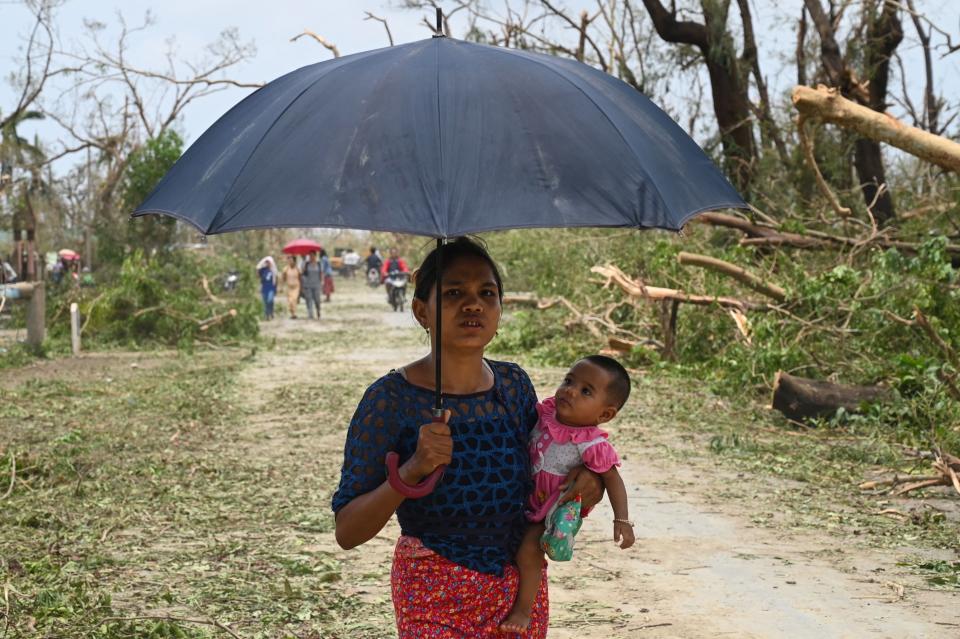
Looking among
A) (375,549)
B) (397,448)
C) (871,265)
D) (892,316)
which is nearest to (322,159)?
(397,448)

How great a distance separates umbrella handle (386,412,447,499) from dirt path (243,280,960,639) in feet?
8.03

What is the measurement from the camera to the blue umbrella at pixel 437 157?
7.93ft

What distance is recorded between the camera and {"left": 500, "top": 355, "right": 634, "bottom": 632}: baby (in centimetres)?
272

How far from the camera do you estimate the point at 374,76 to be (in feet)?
8.68

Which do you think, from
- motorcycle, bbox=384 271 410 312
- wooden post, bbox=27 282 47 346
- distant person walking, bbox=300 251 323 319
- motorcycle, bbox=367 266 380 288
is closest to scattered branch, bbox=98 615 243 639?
wooden post, bbox=27 282 47 346

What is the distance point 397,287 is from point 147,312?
33.5 ft

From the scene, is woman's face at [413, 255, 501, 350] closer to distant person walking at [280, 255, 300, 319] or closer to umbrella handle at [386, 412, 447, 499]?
umbrella handle at [386, 412, 447, 499]

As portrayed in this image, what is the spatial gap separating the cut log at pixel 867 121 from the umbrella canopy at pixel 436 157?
25.2 feet

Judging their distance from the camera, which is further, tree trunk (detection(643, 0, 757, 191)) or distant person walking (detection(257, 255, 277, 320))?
distant person walking (detection(257, 255, 277, 320))

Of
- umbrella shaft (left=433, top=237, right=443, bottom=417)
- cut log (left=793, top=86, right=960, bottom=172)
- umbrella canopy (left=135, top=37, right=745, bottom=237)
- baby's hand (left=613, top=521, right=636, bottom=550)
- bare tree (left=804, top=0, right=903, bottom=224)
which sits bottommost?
baby's hand (left=613, top=521, right=636, bottom=550)

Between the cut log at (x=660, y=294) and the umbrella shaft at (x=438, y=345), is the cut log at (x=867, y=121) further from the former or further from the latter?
the umbrella shaft at (x=438, y=345)

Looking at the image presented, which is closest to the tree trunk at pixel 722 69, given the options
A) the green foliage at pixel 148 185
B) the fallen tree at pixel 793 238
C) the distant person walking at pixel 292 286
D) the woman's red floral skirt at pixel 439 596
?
the fallen tree at pixel 793 238

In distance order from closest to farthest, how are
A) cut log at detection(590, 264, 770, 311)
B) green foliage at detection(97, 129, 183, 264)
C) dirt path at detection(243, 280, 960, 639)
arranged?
dirt path at detection(243, 280, 960, 639) → cut log at detection(590, 264, 770, 311) → green foliage at detection(97, 129, 183, 264)

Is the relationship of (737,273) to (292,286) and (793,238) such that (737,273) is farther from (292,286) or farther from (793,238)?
(292,286)
